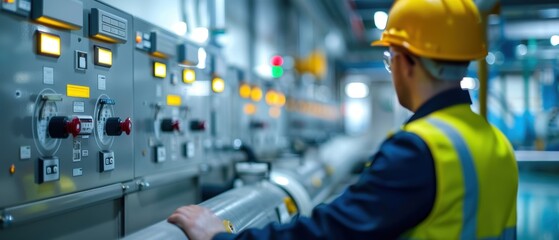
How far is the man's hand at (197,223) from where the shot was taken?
1447mm

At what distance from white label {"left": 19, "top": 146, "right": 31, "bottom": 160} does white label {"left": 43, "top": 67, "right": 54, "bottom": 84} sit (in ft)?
0.75

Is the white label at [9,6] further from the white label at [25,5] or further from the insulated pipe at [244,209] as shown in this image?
the insulated pipe at [244,209]

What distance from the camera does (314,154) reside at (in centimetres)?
557

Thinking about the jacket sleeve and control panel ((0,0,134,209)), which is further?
control panel ((0,0,134,209))

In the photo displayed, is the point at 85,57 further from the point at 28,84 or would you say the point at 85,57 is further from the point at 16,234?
the point at 16,234

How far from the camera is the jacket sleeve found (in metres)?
1.06

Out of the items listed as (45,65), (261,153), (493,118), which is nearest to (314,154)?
(261,153)

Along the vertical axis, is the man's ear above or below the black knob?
above

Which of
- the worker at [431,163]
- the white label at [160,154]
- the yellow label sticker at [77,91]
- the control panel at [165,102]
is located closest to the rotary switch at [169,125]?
the control panel at [165,102]

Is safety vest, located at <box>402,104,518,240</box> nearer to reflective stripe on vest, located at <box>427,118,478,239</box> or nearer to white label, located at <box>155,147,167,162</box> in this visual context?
reflective stripe on vest, located at <box>427,118,478,239</box>

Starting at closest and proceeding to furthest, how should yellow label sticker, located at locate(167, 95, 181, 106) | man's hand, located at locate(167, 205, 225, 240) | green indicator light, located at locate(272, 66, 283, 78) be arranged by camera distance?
man's hand, located at locate(167, 205, 225, 240) → yellow label sticker, located at locate(167, 95, 181, 106) → green indicator light, located at locate(272, 66, 283, 78)

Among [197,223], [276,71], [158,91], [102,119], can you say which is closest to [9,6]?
[102,119]

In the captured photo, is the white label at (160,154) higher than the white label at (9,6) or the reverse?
the reverse

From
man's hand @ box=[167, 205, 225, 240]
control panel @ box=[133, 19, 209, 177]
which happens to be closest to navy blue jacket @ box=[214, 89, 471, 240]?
man's hand @ box=[167, 205, 225, 240]
